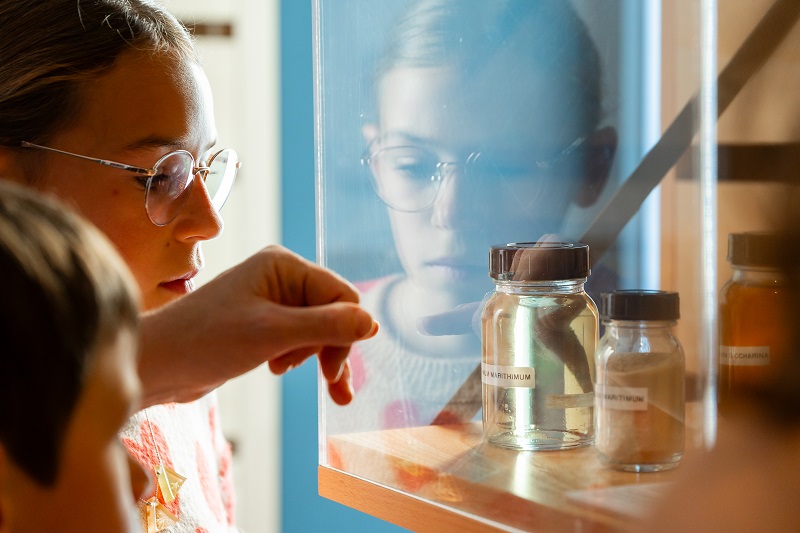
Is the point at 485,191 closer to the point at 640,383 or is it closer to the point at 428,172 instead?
the point at 428,172

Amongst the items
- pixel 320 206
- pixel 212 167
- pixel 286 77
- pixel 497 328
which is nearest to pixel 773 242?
pixel 497 328

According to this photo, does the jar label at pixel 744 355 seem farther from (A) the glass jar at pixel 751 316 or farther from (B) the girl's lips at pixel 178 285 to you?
(B) the girl's lips at pixel 178 285

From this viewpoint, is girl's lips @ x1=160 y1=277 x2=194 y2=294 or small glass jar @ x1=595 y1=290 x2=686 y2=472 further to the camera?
girl's lips @ x1=160 y1=277 x2=194 y2=294

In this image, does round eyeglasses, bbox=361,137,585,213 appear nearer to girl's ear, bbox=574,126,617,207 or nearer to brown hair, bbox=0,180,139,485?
girl's ear, bbox=574,126,617,207

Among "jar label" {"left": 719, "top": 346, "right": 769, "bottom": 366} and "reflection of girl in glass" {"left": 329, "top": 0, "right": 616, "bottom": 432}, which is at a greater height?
"reflection of girl in glass" {"left": 329, "top": 0, "right": 616, "bottom": 432}

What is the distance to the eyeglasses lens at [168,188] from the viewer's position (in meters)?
0.88

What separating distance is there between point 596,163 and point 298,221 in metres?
1.38

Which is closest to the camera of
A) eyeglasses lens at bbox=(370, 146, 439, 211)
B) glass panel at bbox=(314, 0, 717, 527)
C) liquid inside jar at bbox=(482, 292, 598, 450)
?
glass panel at bbox=(314, 0, 717, 527)

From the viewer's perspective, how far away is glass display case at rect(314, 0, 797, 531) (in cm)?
54

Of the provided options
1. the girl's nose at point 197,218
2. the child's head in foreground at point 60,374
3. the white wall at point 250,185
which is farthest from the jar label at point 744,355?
the white wall at point 250,185

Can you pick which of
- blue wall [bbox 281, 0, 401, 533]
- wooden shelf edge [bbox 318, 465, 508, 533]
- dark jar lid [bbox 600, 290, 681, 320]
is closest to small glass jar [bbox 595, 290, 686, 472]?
dark jar lid [bbox 600, 290, 681, 320]

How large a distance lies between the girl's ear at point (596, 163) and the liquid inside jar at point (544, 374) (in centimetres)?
8

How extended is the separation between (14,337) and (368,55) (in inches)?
23.0

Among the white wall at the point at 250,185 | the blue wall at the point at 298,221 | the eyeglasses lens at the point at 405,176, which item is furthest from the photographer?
the white wall at the point at 250,185
